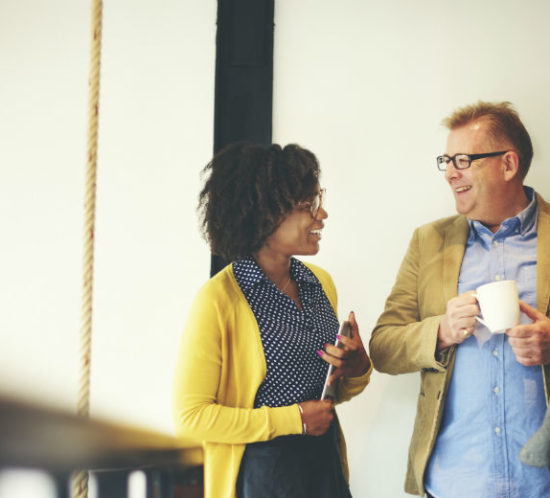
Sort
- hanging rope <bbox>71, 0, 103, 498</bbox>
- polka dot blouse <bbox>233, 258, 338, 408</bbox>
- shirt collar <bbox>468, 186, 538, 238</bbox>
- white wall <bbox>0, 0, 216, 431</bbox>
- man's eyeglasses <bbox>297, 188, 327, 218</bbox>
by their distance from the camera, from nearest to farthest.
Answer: hanging rope <bbox>71, 0, 103, 498</bbox>, polka dot blouse <bbox>233, 258, 338, 408</bbox>, man's eyeglasses <bbox>297, 188, 327, 218</bbox>, shirt collar <bbox>468, 186, 538, 238</bbox>, white wall <bbox>0, 0, 216, 431</bbox>

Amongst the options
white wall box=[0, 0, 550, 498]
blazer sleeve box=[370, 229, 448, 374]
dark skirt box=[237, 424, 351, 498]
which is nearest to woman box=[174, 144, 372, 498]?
dark skirt box=[237, 424, 351, 498]

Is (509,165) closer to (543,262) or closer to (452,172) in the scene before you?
(452,172)

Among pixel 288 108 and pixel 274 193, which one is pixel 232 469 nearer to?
pixel 274 193

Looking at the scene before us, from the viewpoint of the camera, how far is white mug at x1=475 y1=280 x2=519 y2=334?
122 cm

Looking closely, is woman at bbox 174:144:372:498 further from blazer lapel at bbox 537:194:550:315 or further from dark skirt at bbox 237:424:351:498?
blazer lapel at bbox 537:194:550:315

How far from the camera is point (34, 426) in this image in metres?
0.23

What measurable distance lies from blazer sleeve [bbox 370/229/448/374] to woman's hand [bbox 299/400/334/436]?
0.32m

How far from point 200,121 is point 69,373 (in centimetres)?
99

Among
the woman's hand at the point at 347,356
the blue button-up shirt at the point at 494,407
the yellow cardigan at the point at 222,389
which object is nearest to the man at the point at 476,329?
the blue button-up shirt at the point at 494,407

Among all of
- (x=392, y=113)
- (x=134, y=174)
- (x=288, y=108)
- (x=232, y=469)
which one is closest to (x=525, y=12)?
(x=392, y=113)

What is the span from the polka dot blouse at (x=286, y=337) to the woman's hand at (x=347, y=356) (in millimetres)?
41

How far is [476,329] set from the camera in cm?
143

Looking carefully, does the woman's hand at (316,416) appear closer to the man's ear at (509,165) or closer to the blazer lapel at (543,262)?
the blazer lapel at (543,262)

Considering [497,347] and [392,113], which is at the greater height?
[392,113]
